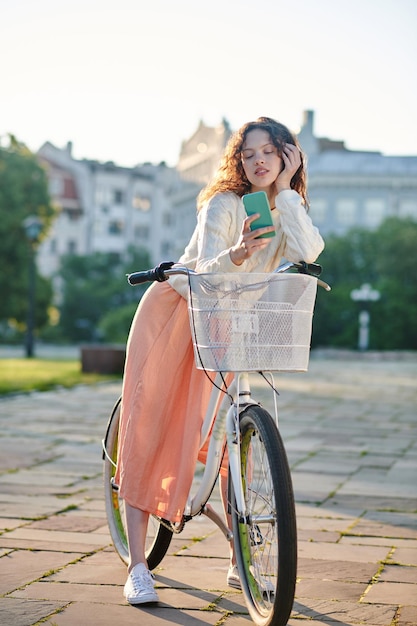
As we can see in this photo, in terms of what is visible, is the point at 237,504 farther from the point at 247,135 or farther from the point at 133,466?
the point at 247,135

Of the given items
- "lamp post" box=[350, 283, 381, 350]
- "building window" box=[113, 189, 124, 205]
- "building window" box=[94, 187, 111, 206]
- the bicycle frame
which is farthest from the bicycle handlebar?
"building window" box=[113, 189, 124, 205]

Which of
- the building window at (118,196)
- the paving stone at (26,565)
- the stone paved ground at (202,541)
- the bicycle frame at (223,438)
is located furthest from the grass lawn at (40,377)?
the building window at (118,196)

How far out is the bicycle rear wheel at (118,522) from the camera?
393 cm

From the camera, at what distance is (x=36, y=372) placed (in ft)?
57.0

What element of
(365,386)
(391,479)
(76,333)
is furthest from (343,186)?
(391,479)

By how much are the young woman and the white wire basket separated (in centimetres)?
32

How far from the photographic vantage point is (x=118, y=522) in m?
4.19

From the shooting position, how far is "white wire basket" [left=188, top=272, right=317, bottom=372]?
3.15 m

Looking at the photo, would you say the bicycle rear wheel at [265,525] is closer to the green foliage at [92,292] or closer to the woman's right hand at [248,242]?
the woman's right hand at [248,242]

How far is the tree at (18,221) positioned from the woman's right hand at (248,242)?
132 ft

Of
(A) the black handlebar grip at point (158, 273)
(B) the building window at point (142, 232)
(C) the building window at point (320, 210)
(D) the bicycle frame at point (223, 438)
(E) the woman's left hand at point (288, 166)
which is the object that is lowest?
(D) the bicycle frame at point (223, 438)

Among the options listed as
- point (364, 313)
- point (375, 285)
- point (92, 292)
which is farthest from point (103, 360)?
point (92, 292)

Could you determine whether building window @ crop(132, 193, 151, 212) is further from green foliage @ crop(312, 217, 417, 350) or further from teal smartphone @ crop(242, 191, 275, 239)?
teal smartphone @ crop(242, 191, 275, 239)

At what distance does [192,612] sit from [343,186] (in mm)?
58648
